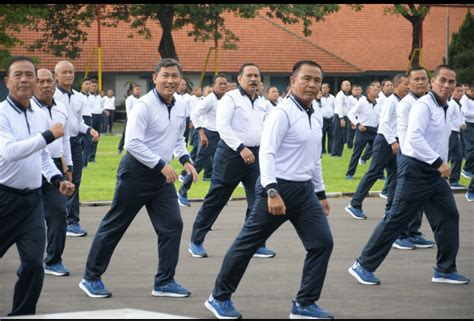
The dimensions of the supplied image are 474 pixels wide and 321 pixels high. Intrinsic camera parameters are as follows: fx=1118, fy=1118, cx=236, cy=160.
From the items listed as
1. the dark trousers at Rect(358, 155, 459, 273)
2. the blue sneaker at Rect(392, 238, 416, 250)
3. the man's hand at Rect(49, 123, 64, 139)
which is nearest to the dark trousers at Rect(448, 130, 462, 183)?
the blue sneaker at Rect(392, 238, 416, 250)

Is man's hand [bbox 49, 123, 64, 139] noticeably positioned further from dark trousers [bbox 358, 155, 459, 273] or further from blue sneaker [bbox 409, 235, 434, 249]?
blue sneaker [bbox 409, 235, 434, 249]

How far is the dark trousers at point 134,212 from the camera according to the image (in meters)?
10.3

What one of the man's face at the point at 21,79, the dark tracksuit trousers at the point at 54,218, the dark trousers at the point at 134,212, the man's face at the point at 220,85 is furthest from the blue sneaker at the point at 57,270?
the man's face at the point at 220,85

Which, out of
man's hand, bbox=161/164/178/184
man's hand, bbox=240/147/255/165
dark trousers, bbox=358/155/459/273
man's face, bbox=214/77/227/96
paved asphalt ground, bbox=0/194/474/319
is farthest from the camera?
man's face, bbox=214/77/227/96

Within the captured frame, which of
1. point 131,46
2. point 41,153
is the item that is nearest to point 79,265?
point 41,153

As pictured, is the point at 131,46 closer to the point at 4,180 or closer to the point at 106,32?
the point at 106,32

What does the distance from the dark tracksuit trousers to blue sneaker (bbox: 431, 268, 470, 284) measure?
150 inches

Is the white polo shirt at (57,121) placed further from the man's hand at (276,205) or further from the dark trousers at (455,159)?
the dark trousers at (455,159)

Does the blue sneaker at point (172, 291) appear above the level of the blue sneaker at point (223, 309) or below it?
below

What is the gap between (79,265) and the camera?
40.0ft

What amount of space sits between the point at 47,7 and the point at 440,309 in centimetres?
4324

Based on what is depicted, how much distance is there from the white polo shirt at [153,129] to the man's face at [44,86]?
81.9 inches

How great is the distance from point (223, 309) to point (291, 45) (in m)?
56.5

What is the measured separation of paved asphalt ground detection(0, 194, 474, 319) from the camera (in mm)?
9508
